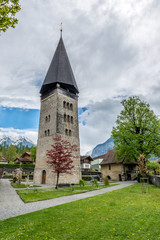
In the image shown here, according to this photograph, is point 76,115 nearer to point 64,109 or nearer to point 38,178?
point 64,109

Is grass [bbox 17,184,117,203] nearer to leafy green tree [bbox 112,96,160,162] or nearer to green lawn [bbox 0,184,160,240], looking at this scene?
green lawn [bbox 0,184,160,240]

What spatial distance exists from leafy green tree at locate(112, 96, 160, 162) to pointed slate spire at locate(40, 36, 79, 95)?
40.8ft

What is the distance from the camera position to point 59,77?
33094mm

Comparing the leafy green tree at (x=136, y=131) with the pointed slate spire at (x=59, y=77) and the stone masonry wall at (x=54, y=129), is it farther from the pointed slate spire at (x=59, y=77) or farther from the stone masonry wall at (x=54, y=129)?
the pointed slate spire at (x=59, y=77)

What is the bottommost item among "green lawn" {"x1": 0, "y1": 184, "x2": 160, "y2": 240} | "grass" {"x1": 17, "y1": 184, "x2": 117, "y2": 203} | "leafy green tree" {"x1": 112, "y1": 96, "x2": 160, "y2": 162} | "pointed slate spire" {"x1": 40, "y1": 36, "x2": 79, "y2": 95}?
"grass" {"x1": 17, "y1": 184, "x2": 117, "y2": 203}

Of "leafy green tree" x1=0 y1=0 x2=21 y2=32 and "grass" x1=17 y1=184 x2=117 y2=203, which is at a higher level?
"leafy green tree" x1=0 y1=0 x2=21 y2=32

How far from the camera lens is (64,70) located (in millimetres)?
Result: 35281

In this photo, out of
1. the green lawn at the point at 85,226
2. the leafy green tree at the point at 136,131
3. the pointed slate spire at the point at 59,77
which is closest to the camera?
the green lawn at the point at 85,226

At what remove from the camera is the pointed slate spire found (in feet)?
108

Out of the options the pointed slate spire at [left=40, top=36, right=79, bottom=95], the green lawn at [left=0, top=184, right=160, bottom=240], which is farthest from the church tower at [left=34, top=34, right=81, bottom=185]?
the green lawn at [left=0, top=184, right=160, bottom=240]

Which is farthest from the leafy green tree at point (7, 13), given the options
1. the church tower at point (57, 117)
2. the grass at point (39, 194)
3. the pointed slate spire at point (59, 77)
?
the pointed slate spire at point (59, 77)

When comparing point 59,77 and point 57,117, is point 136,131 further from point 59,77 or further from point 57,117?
point 59,77

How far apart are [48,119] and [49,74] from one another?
11234 mm

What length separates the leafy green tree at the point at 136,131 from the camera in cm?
2509
